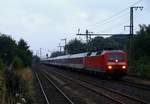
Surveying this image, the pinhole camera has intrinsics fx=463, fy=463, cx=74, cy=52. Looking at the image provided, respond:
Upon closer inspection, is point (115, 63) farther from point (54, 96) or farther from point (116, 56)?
point (54, 96)

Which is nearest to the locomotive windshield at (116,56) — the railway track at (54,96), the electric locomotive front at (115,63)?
the electric locomotive front at (115,63)

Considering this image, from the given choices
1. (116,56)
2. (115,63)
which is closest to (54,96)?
(115,63)

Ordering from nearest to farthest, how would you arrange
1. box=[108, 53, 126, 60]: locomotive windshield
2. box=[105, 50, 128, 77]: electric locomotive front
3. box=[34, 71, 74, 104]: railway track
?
box=[34, 71, 74, 104]: railway track → box=[105, 50, 128, 77]: electric locomotive front → box=[108, 53, 126, 60]: locomotive windshield

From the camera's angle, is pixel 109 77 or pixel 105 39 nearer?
pixel 109 77

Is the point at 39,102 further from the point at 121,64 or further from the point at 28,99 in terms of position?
the point at 121,64

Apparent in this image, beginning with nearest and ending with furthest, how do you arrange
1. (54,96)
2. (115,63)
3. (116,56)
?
(54,96) → (115,63) → (116,56)

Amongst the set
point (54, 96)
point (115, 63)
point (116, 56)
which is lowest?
point (54, 96)

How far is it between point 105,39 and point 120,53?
282 feet

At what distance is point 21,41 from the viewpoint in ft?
274

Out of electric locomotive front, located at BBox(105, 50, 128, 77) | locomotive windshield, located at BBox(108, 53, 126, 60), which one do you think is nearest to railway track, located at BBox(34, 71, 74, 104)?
electric locomotive front, located at BBox(105, 50, 128, 77)

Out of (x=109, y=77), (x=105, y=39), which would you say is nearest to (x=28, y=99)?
(x=109, y=77)

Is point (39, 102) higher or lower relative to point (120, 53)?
lower

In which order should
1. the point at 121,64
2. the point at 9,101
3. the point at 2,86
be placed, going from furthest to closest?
the point at 121,64, the point at 2,86, the point at 9,101

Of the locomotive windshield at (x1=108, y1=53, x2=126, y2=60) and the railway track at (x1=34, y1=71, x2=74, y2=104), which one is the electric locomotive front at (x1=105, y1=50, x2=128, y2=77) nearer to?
the locomotive windshield at (x1=108, y1=53, x2=126, y2=60)
